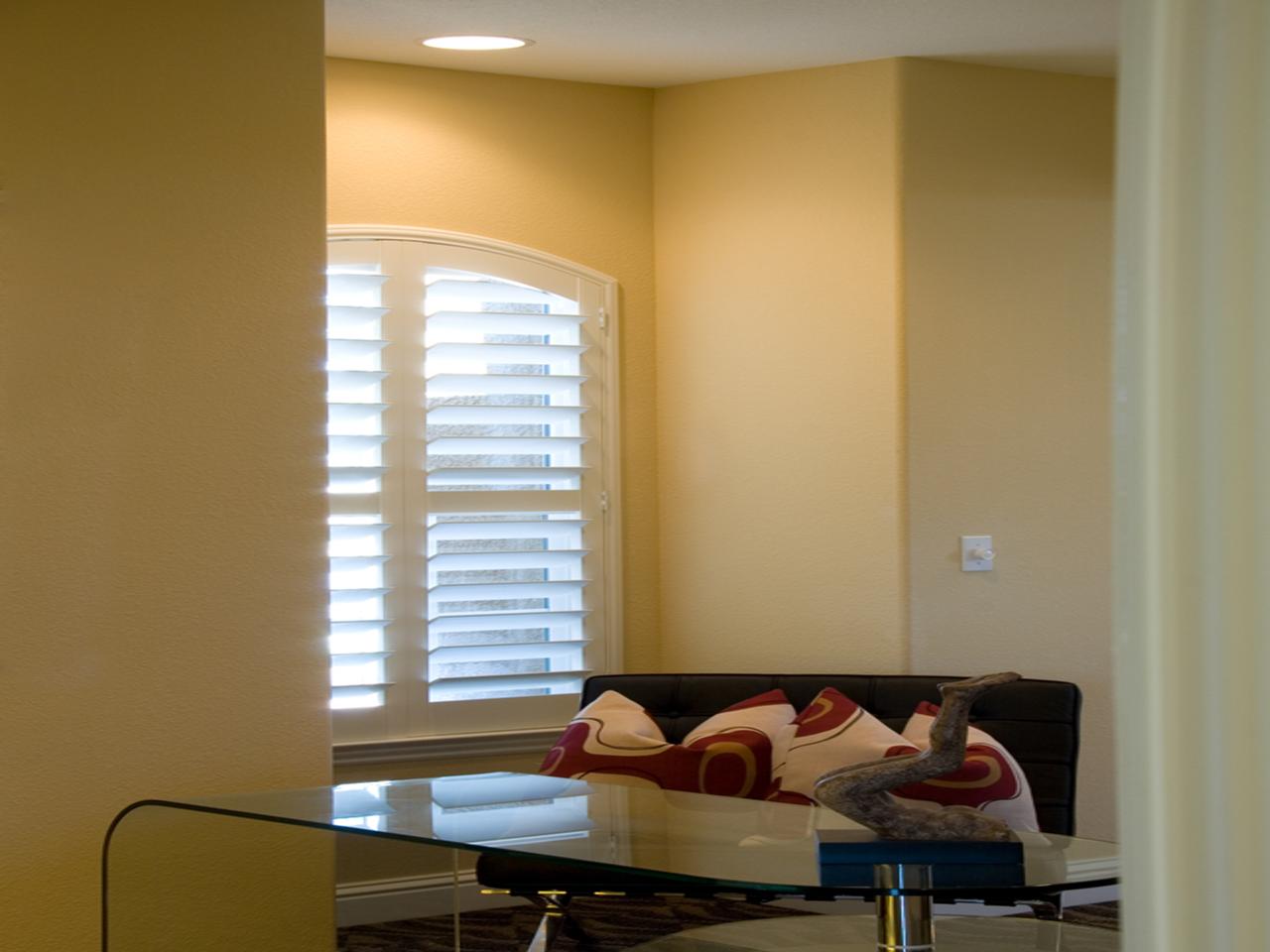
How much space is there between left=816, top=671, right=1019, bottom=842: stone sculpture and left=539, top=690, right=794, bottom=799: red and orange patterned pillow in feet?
5.78

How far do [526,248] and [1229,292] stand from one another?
399 centimetres

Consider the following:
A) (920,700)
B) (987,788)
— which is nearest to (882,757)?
(987,788)

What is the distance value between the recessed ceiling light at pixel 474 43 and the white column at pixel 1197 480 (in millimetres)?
3569

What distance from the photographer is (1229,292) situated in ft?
2.83

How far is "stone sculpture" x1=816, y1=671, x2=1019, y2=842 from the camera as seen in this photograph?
6.37 feet

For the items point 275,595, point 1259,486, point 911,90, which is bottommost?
point 275,595

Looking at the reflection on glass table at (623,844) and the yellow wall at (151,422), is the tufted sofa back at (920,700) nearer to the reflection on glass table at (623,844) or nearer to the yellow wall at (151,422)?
the yellow wall at (151,422)

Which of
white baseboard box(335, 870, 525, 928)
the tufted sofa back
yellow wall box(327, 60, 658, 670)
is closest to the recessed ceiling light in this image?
yellow wall box(327, 60, 658, 670)

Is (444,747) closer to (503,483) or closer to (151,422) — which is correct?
Answer: (503,483)

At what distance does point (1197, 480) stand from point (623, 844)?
132cm

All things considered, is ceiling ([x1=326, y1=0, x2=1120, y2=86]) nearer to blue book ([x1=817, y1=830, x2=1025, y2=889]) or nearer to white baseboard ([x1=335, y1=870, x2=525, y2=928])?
white baseboard ([x1=335, y1=870, x2=525, y2=928])

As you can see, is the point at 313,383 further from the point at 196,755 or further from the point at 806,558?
the point at 806,558

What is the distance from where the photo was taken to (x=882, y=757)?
3756 millimetres

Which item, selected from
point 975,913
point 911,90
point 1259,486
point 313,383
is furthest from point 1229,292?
point 911,90
